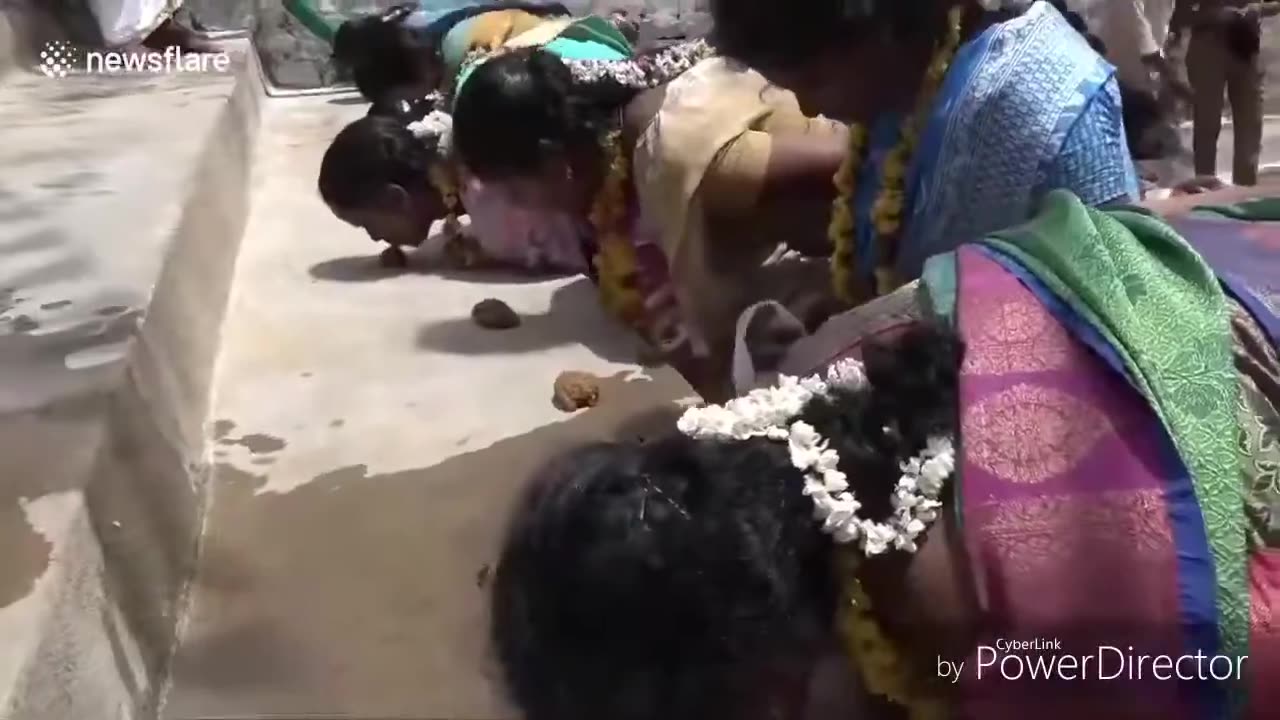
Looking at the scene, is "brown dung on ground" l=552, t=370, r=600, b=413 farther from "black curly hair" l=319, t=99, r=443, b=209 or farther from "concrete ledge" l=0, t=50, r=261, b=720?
"black curly hair" l=319, t=99, r=443, b=209

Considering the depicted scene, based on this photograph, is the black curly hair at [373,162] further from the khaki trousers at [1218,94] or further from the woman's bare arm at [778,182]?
the khaki trousers at [1218,94]

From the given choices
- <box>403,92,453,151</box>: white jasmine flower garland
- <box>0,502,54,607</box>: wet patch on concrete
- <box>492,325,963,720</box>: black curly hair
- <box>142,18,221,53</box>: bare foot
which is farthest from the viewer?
<box>142,18,221,53</box>: bare foot

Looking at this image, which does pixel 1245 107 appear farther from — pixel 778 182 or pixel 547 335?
pixel 547 335

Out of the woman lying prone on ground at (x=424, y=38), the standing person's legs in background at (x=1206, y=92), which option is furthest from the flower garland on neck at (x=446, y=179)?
the standing person's legs in background at (x=1206, y=92)

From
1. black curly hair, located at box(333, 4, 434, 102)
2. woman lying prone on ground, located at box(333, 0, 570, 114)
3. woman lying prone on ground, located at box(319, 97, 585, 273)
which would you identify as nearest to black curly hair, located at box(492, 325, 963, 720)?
woman lying prone on ground, located at box(319, 97, 585, 273)

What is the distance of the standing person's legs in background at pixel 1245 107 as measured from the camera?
6.47 feet

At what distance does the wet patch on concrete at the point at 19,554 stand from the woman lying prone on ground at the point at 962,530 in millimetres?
314

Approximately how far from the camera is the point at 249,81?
2.81 m

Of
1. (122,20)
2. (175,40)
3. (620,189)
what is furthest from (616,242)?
(175,40)

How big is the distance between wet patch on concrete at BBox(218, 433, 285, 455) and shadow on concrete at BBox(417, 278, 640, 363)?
0.28 metres

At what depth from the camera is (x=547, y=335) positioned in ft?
5.12

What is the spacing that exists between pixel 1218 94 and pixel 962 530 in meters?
1.70

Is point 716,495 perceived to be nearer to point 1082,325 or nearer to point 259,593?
point 1082,325

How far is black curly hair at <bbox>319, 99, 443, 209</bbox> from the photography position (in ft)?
5.97
